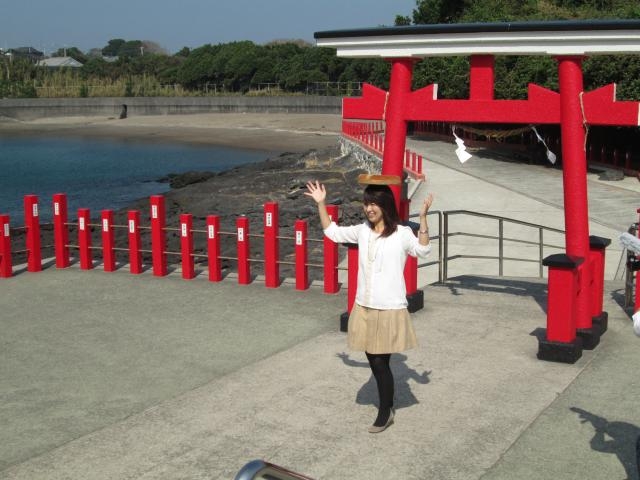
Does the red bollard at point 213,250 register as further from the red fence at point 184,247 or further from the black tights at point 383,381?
the black tights at point 383,381

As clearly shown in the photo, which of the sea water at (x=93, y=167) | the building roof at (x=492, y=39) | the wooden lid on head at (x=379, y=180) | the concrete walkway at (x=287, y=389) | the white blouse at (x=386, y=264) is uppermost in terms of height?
the building roof at (x=492, y=39)

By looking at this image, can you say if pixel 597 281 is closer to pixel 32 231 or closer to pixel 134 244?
A: pixel 134 244

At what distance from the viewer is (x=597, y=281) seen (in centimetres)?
945

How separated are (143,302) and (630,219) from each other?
12352 millimetres

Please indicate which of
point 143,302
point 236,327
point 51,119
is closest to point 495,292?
point 236,327

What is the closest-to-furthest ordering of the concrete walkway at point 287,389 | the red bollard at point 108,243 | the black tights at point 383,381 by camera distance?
1. the concrete walkway at point 287,389
2. the black tights at point 383,381
3. the red bollard at point 108,243

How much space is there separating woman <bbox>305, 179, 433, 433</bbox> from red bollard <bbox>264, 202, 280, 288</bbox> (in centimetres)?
553

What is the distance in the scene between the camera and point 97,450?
643 centimetres

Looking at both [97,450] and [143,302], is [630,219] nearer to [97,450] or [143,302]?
[143,302]

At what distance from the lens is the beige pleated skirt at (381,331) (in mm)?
6488

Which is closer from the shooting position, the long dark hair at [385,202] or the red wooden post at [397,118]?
the long dark hair at [385,202]

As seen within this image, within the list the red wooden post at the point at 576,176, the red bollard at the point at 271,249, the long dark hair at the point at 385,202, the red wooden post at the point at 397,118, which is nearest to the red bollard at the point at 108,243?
the red bollard at the point at 271,249

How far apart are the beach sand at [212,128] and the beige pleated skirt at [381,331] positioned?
50999 mm

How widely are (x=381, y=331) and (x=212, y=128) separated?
71.4 m
